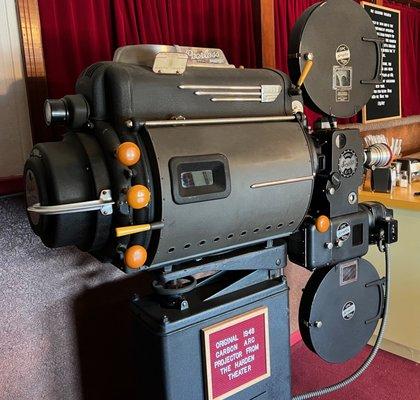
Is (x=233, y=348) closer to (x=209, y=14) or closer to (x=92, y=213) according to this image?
(x=92, y=213)

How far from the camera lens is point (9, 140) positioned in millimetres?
1457

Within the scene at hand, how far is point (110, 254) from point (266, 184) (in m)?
0.41

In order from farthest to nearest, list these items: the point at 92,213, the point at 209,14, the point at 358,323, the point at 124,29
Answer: the point at 209,14 < the point at 124,29 < the point at 358,323 < the point at 92,213

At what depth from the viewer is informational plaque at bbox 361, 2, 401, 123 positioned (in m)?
3.07

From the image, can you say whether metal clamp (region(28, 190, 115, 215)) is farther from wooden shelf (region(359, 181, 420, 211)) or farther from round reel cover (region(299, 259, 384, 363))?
wooden shelf (region(359, 181, 420, 211))

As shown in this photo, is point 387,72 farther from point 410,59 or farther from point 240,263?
point 240,263

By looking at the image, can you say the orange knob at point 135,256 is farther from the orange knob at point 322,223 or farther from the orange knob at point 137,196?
the orange knob at point 322,223

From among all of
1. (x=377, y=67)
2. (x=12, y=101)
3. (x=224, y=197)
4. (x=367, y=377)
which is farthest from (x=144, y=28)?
(x=367, y=377)

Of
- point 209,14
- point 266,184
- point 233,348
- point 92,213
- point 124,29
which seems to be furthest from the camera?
point 209,14

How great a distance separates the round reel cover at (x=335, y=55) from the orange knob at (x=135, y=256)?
731mm

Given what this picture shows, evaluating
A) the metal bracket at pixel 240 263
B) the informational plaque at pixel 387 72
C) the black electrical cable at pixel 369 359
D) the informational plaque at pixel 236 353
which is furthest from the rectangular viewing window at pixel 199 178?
the informational plaque at pixel 387 72

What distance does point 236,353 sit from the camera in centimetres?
126

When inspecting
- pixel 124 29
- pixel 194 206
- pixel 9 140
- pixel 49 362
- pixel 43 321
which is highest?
pixel 124 29

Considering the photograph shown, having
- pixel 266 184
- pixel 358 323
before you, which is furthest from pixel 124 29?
pixel 358 323
